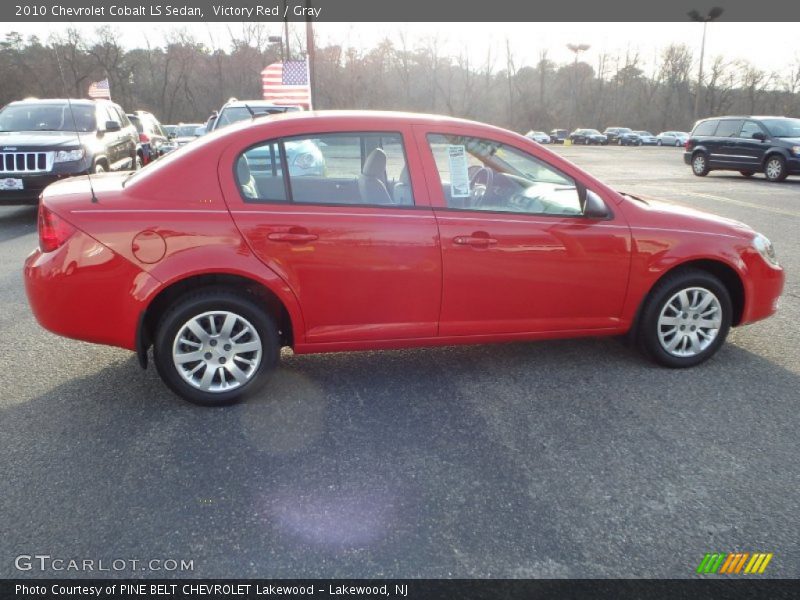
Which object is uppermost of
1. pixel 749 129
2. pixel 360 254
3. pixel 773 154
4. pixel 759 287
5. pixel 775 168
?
pixel 749 129

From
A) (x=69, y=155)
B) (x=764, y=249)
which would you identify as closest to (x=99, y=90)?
(x=69, y=155)

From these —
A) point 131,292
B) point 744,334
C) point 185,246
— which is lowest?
point 744,334

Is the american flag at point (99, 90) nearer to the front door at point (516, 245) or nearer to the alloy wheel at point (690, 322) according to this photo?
the front door at point (516, 245)

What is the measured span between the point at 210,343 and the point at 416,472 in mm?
1411

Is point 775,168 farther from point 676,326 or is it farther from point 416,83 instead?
point 416,83

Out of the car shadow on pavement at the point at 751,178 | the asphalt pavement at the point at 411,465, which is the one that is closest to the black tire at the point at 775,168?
the car shadow on pavement at the point at 751,178

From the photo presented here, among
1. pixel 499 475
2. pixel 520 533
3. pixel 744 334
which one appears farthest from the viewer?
pixel 744 334

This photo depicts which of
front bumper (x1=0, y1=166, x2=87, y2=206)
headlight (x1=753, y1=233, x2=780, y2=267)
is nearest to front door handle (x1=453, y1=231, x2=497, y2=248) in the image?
headlight (x1=753, y1=233, x2=780, y2=267)

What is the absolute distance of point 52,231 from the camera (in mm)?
3365

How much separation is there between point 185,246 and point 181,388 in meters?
0.81

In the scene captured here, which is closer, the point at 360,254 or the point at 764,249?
the point at 360,254
